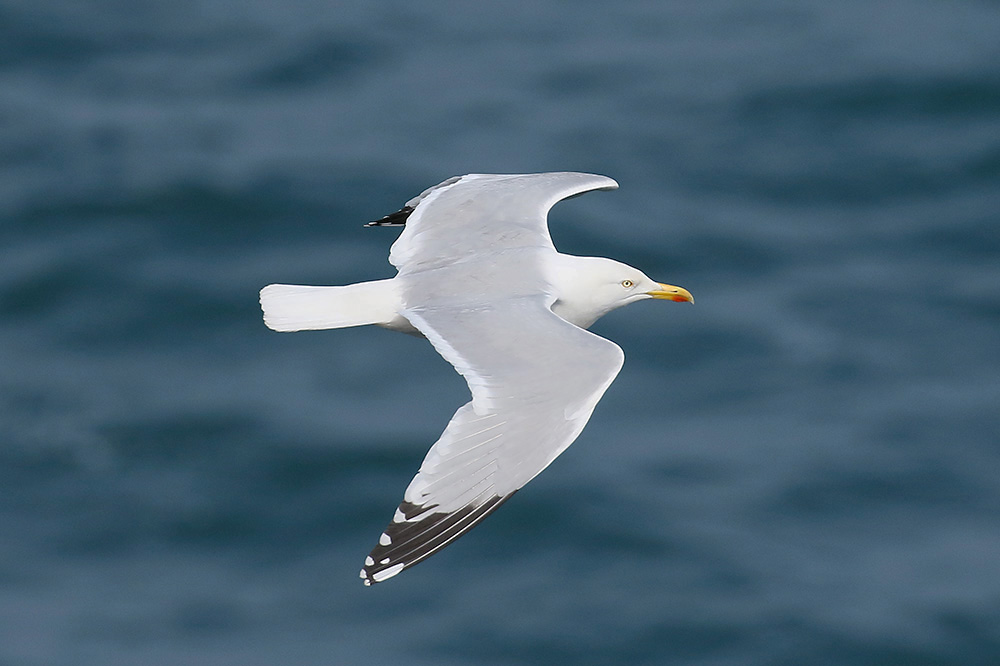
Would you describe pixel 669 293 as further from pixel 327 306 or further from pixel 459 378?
pixel 459 378

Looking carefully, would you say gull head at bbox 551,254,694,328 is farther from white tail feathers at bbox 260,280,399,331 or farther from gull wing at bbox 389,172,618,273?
white tail feathers at bbox 260,280,399,331

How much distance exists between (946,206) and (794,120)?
5.82ft

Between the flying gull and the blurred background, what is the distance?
395 cm

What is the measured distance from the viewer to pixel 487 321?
8070 mm

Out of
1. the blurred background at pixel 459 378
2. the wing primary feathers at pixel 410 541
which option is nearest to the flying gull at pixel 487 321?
the wing primary feathers at pixel 410 541

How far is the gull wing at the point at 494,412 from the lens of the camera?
6.99 metres

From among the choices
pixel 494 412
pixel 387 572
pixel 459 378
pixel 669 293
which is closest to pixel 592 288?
pixel 669 293

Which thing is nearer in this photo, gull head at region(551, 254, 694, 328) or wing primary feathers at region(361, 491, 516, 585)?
wing primary feathers at region(361, 491, 516, 585)

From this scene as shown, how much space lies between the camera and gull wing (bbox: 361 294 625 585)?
6988mm

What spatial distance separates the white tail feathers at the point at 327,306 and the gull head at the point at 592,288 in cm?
95

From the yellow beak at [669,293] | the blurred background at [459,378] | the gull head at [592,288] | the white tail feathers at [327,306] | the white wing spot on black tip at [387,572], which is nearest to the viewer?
the white wing spot on black tip at [387,572]

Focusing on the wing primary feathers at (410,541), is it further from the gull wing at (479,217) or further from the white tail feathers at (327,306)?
the gull wing at (479,217)

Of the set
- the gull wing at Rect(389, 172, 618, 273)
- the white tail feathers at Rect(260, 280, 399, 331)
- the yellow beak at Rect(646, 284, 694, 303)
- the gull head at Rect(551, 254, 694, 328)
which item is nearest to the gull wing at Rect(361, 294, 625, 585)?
the white tail feathers at Rect(260, 280, 399, 331)

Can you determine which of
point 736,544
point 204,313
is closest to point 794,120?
point 736,544
